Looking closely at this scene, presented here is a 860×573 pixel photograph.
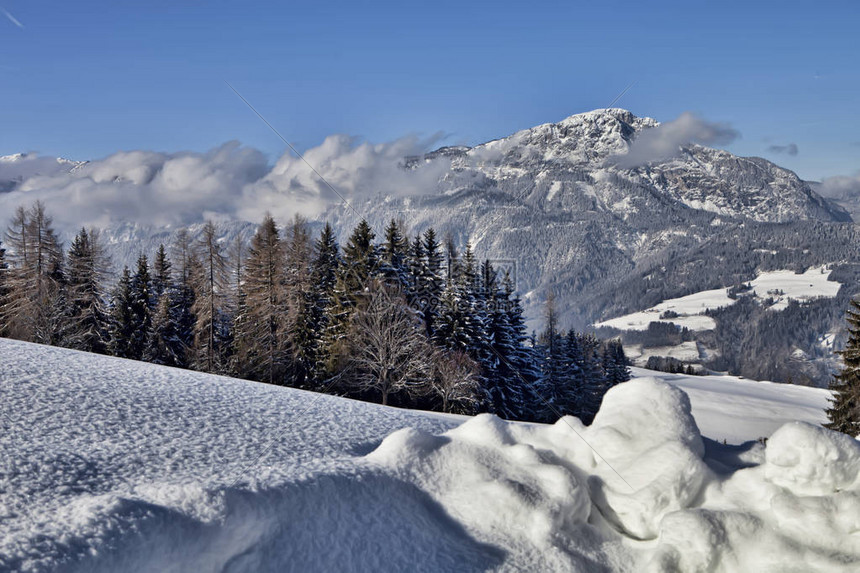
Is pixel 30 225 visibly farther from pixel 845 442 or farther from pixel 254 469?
pixel 845 442

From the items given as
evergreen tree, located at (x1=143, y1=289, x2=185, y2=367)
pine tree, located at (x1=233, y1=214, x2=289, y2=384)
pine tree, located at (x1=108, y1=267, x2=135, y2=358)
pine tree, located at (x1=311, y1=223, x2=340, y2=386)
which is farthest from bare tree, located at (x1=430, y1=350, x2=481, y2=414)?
pine tree, located at (x1=108, y1=267, x2=135, y2=358)

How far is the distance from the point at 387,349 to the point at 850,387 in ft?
82.6

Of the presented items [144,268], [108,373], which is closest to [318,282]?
[144,268]

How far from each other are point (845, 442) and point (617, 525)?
261 centimetres

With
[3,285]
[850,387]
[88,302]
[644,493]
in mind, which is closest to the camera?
[644,493]

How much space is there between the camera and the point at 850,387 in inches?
1218

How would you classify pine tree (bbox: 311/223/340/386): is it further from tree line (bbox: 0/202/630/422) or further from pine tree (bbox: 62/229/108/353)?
pine tree (bbox: 62/229/108/353)

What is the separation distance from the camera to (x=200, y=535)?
5.22m

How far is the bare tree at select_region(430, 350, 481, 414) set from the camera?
28484 mm

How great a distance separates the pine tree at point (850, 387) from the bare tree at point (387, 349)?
70.1ft

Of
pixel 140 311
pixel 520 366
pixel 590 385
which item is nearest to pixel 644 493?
pixel 520 366

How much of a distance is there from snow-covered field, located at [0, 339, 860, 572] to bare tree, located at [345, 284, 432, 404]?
62.8 feet

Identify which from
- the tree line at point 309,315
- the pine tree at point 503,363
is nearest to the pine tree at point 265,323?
the tree line at point 309,315

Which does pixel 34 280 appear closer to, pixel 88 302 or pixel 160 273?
pixel 88 302
